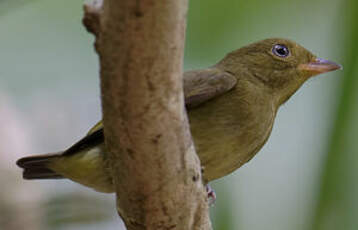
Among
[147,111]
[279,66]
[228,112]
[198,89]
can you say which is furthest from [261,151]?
[147,111]

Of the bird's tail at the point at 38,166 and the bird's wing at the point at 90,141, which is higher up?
the bird's wing at the point at 90,141

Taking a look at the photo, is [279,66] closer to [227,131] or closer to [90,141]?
[227,131]

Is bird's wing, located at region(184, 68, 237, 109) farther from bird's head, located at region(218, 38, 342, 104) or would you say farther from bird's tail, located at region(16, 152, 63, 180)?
bird's tail, located at region(16, 152, 63, 180)

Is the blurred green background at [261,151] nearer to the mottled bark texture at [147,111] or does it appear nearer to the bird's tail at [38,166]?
the bird's tail at [38,166]

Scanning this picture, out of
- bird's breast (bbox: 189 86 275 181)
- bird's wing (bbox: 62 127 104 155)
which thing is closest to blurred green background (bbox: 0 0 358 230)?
bird's breast (bbox: 189 86 275 181)

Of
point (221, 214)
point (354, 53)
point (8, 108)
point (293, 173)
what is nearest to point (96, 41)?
point (354, 53)

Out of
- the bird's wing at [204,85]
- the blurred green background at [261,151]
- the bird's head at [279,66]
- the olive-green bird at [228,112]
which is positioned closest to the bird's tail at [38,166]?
the olive-green bird at [228,112]
